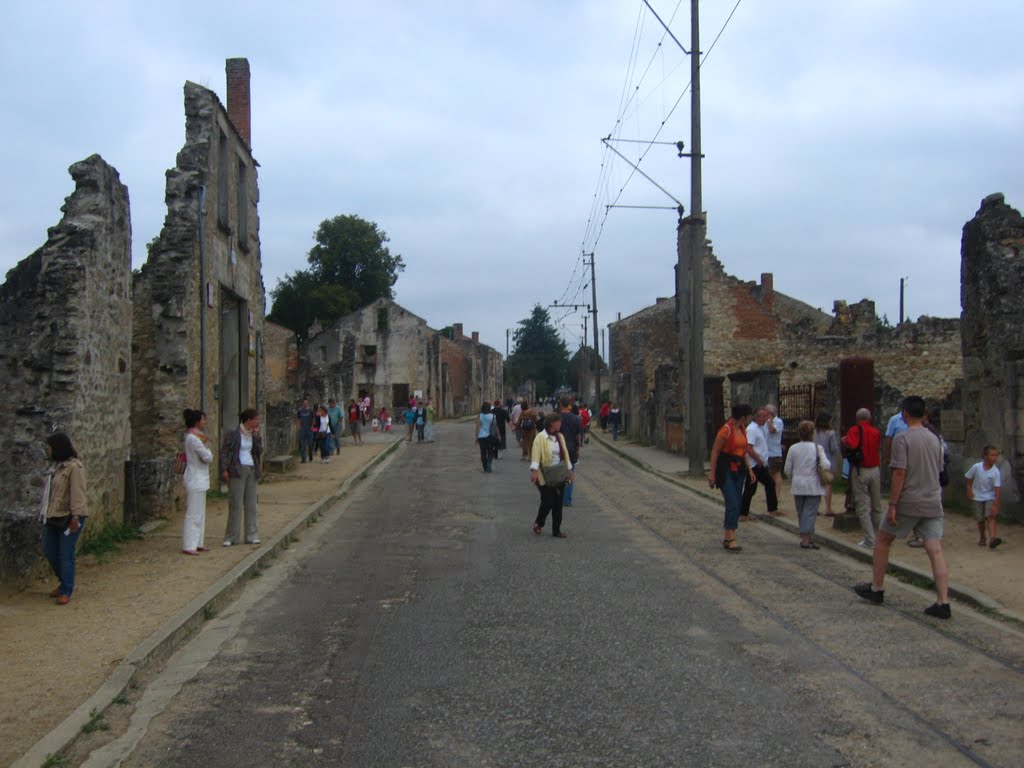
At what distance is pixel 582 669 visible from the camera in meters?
6.54

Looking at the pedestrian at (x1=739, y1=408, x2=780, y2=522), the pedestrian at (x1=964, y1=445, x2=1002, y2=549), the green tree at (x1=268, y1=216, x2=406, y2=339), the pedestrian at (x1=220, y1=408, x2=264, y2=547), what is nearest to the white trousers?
the pedestrian at (x1=220, y1=408, x2=264, y2=547)

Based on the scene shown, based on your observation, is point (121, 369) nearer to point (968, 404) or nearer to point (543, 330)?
point (968, 404)

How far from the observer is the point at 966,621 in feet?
26.9

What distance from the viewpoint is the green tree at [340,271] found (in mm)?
77688

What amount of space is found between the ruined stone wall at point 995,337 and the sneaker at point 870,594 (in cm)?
484

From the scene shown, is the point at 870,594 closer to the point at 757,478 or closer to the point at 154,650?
the point at 154,650

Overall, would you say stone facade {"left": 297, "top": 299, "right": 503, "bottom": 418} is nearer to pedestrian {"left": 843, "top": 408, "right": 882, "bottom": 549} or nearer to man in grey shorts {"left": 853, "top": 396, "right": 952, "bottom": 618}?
pedestrian {"left": 843, "top": 408, "right": 882, "bottom": 549}

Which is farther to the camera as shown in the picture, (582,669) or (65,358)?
(65,358)

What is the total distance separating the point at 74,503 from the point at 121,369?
14.0ft

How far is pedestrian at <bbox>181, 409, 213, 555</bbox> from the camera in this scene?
11414 millimetres

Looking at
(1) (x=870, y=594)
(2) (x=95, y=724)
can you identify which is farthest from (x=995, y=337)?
(2) (x=95, y=724)

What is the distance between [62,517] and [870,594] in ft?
22.5

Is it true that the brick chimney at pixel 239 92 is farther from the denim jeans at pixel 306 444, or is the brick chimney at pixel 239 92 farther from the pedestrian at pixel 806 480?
the pedestrian at pixel 806 480

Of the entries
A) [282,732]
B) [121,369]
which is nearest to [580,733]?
[282,732]
